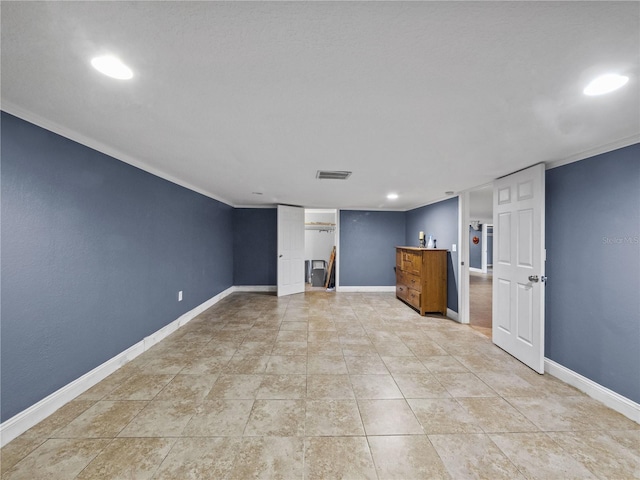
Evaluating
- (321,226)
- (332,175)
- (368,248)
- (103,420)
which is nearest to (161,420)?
(103,420)

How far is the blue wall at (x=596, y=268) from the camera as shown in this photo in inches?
75.2

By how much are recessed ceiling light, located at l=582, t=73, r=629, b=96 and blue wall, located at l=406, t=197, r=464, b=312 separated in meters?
3.01

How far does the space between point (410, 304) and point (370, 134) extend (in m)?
3.95

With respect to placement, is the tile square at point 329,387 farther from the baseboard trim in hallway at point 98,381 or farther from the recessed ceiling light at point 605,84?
the recessed ceiling light at point 605,84

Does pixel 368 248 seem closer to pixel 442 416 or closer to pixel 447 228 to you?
pixel 447 228

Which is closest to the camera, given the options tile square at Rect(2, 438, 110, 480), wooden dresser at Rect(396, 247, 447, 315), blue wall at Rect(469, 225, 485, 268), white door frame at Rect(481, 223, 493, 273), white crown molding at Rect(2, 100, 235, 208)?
tile square at Rect(2, 438, 110, 480)

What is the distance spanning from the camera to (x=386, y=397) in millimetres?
2096

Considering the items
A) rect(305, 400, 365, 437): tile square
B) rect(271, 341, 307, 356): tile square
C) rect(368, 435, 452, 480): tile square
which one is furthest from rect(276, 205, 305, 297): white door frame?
rect(368, 435, 452, 480): tile square

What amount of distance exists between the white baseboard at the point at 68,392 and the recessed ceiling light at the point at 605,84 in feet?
12.7

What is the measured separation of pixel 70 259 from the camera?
1980mm

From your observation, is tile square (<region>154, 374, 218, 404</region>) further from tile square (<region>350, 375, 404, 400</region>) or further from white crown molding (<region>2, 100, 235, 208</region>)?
white crown molding (<region>2, 100, 235, 208</region>)

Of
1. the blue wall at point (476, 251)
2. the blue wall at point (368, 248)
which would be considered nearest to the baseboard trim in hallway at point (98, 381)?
the blue wall at point (368, 248)

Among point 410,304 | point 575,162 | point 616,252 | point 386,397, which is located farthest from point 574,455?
point 410,304

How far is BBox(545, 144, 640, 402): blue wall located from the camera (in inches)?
75.2
